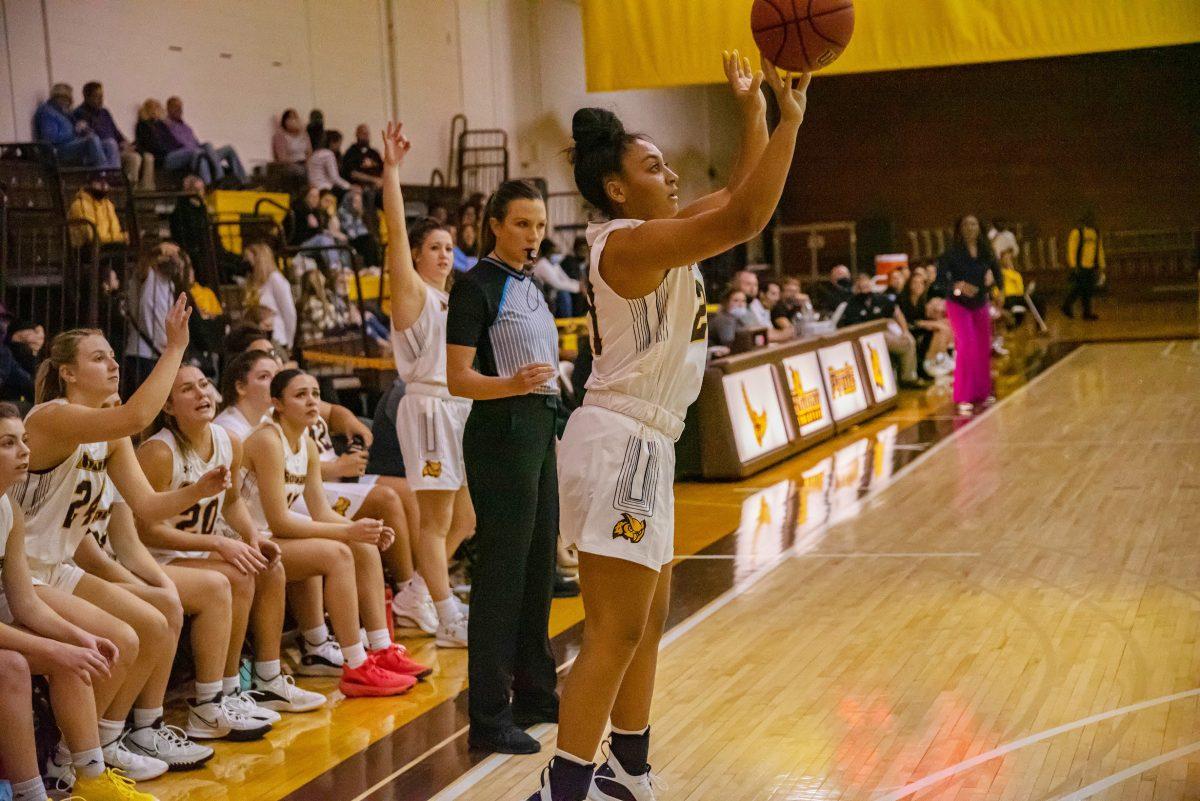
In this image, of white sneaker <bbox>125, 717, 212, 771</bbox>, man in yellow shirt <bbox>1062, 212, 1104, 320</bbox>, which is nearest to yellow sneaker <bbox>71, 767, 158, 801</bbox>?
white sneaker <bbox>125, 717, 212, 771</bbox>

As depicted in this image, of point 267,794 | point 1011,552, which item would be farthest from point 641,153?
point 1011,552

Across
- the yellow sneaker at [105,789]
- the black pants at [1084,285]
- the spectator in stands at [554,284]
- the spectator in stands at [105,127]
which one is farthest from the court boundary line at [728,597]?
the black pants at [1084,285]

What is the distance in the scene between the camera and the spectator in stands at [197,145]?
1265 cm

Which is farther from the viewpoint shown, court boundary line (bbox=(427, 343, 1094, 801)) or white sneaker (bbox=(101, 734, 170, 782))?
white sneaker (bbox=(101, 734, 170, 782))

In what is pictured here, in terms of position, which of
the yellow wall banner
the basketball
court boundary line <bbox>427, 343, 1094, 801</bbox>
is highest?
the yellow wall banner

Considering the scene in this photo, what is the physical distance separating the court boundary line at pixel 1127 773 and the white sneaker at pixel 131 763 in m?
2.58

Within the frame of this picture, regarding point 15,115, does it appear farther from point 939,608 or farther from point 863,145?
point 863,145

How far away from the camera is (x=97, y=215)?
387 inches

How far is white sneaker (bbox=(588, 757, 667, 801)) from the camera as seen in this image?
11.6 ft

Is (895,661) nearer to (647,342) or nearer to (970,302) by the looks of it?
(647,342)

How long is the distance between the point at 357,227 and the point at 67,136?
303 centimetres

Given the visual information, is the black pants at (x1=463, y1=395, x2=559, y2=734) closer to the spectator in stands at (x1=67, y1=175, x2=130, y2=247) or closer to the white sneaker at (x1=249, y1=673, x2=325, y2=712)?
the white sneaker at (x1=249, y1=673, x2=325, y2=712)

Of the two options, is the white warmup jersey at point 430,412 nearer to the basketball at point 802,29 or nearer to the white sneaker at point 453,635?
the white sneaker at point 453,635

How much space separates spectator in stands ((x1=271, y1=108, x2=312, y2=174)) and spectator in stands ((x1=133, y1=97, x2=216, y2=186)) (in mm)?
2029
